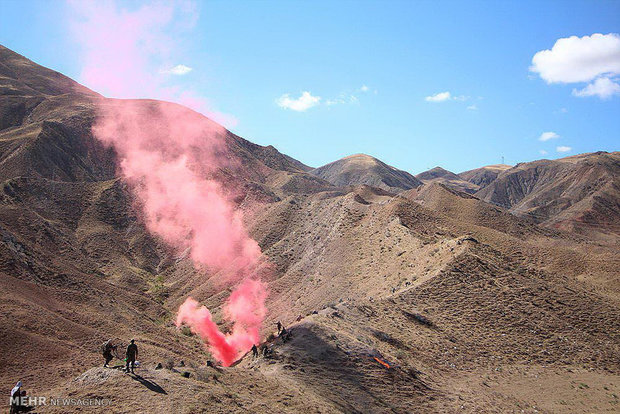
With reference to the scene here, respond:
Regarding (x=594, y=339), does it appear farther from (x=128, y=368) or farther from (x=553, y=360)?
(x=128, y=368)

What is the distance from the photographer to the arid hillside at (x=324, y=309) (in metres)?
21.6

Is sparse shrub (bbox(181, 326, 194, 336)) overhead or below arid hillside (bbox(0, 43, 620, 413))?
below

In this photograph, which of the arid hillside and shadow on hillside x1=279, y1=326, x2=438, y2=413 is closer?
shadow on hillside x1=279, y1=326, x2=438, y2=413

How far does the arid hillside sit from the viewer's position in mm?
21578

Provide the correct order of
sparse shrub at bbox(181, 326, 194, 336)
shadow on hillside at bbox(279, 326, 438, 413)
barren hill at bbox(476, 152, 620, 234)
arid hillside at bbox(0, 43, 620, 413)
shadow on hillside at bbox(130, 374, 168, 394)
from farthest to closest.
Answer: barren hill at bbox(476, 152, 620, 234) < sparse shrub at bbox(181, 326, 194, 336) < arid hillside at bbox(0, 43, 620, 413) < shadow on hillside at bbox(279, 326, 438, 413) < shadow on hillside at bbox(130, 374, 168, 394)

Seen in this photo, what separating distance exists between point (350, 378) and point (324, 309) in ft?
31.3

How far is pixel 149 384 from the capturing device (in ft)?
56.2

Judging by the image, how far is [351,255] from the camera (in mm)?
48844

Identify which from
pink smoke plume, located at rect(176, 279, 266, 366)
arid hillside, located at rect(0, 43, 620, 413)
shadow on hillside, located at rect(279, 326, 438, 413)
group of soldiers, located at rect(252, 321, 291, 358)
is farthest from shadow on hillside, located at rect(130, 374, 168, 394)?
pink smoke plume, located at rect(176, 279, 266, 366)

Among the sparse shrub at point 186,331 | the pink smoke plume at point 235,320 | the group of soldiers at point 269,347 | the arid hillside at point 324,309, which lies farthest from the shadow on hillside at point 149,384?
the sparse shrub at point 186,331

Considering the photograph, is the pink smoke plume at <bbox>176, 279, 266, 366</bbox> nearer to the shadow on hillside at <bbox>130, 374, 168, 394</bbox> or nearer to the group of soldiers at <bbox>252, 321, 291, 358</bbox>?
the group of soldiers at <bbox>252, 321, 291, 358</bbox>

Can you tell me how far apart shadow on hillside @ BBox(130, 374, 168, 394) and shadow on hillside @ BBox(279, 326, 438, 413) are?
731 centimetres

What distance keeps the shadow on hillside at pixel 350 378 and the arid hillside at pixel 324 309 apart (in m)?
0.10

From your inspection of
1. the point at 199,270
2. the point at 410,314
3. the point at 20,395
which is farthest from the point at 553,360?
the point at 199,270
